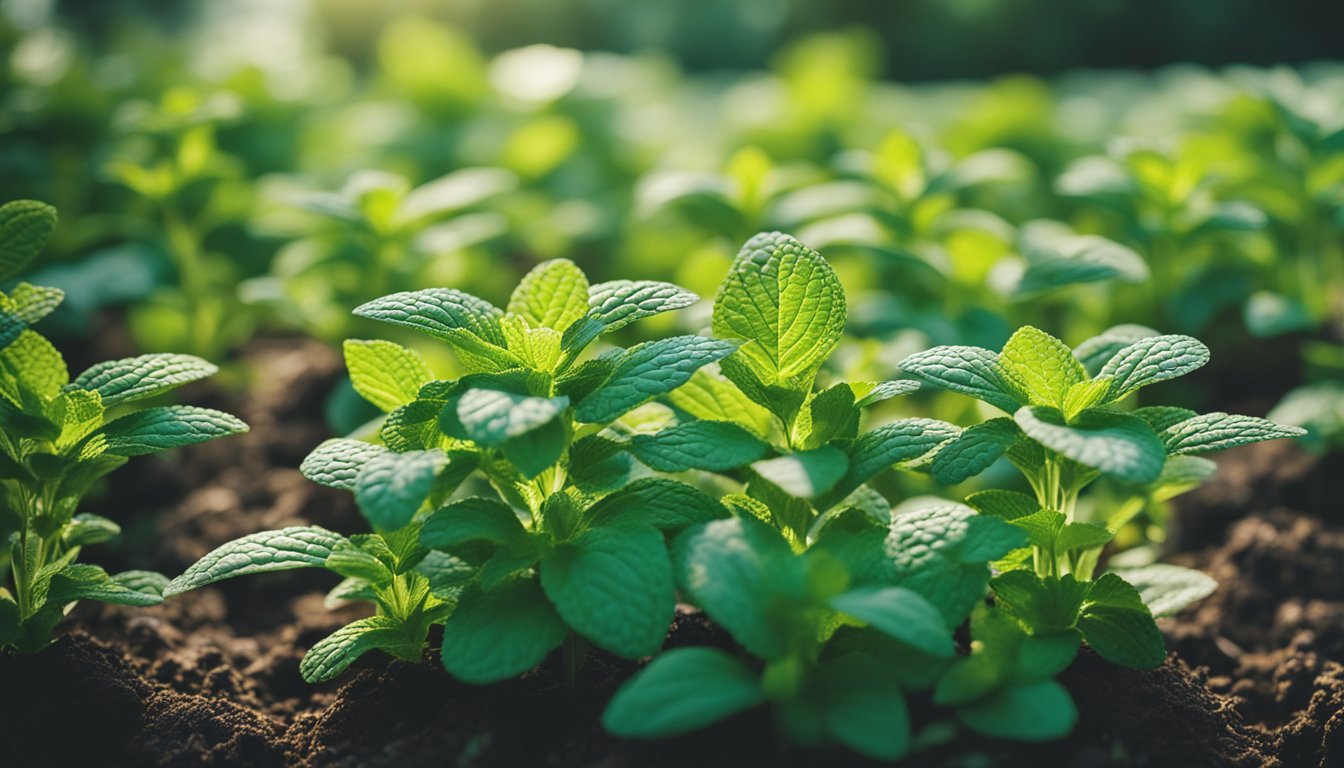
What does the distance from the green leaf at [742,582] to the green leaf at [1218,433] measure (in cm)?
51

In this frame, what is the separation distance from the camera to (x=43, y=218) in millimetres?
1502

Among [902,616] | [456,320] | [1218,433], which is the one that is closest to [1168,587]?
[1218,433]

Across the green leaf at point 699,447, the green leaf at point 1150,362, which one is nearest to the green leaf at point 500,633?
the green leaf at point 699,447

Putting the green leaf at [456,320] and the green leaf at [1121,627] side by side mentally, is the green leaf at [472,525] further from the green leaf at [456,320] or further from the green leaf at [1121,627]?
the green leaf at [1121,627]

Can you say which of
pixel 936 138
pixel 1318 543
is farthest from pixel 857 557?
pixel 936 138

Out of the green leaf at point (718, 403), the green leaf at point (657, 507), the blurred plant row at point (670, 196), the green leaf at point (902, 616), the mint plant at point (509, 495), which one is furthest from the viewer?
the blurred plant row at point (670, 196)

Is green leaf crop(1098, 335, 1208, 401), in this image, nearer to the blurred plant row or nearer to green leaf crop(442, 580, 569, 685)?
the blurred plant row

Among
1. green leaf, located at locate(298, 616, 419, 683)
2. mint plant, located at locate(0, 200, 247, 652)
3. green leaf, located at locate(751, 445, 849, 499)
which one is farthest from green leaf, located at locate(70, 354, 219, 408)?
green leaf, located at locate(751, 445, 849, 499)

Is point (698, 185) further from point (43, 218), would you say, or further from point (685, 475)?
point (43, 218)

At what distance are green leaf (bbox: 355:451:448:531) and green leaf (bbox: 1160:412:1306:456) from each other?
89 centimetres

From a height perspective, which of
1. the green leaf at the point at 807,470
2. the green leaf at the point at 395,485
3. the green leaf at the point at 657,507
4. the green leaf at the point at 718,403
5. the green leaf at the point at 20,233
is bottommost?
the green leaf at the point at 657,507

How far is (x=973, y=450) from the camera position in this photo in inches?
51.2

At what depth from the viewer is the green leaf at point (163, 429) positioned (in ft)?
4.50

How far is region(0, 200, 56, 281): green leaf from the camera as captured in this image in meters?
1.47
